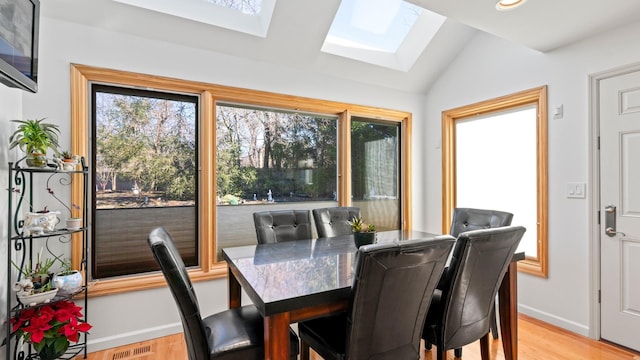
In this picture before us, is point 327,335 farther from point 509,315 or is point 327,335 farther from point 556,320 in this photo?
point 556,320

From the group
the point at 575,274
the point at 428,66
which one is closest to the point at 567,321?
the point at 575,274

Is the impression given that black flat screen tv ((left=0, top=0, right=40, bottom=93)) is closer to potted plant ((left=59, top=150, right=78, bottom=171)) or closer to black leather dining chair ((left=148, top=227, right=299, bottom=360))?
potted plant ((left=59, top=150, right=78, bottom=171))

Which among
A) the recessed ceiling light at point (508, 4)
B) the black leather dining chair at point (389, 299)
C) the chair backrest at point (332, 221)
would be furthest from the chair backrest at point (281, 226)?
the recessed ceiling light at point (508, 4)

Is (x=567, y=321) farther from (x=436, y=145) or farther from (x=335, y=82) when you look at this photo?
(x=335, y=82)

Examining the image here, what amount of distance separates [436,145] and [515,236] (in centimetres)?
241

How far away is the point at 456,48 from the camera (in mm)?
3572

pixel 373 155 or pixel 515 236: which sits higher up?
pixel 373 155

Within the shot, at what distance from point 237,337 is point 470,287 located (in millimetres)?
1234

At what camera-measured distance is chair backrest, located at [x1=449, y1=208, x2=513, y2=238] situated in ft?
7.73

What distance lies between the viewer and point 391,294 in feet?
4.40

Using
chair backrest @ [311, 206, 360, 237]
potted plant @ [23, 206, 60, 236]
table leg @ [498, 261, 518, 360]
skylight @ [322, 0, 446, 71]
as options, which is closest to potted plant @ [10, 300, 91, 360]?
potted plant @ [23, 206, 60, 236]

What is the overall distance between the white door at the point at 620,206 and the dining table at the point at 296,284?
1.11 meters

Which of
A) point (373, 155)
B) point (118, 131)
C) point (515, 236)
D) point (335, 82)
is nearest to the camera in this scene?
point (515, 236)

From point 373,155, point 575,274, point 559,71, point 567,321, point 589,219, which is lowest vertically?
point 567,321
